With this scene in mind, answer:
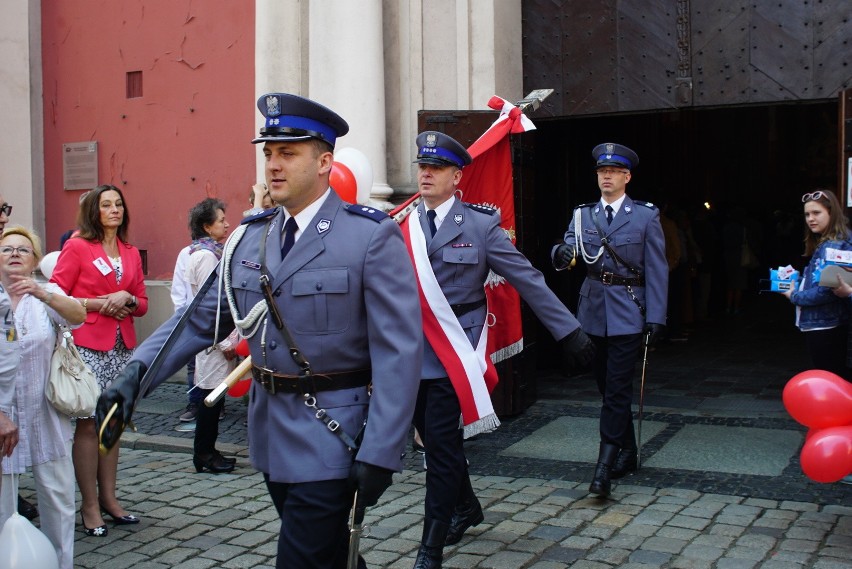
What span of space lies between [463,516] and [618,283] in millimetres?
1934

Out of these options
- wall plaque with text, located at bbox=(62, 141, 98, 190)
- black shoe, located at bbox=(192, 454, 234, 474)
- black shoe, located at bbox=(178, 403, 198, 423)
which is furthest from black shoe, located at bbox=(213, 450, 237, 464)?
wall plaque with text, located at bbox=(62, 141, 98, 190)

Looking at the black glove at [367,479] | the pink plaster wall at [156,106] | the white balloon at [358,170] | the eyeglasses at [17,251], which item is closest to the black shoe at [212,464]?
the white balloon at [358,170]

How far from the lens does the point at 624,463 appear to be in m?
6.30

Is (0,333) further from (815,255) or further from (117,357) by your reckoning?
(815,255)

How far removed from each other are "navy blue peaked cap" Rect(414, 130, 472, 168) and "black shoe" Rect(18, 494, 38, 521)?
3.10 m

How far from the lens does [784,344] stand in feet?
41.4

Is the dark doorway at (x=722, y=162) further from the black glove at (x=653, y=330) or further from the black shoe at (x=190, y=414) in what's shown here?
the black glove at (x=653, y=330)

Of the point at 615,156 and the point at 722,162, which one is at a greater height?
the point at 722,162

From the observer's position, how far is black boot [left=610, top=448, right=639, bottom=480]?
247 inches

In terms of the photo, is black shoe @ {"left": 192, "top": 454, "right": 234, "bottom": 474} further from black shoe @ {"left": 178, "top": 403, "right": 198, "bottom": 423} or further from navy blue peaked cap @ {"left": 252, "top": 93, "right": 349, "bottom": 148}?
navy blue peaked cap @ {"left": 252, "top": 93, "right": 349, "bottom": 148}

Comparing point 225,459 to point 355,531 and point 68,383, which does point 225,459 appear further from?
point 355,531

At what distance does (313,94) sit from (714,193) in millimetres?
16352

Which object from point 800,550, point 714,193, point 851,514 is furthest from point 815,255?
point 714,193

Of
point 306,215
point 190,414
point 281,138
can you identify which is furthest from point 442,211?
point 190,414
